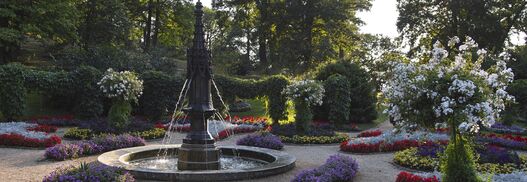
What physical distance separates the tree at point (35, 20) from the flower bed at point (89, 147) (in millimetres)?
14614

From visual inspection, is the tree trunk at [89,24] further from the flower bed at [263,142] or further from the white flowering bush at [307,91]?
the flower bed at [263,142]

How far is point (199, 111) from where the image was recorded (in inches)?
429

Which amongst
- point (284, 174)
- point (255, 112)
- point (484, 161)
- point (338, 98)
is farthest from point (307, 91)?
point (255, 112)

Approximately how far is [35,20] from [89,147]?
56.3 feet

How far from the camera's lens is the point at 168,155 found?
44.3 ft

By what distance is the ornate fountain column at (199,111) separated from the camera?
426 inches

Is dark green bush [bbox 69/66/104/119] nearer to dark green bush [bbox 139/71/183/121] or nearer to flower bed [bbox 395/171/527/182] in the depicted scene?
dark green bush [bbox 139/71/183/121]

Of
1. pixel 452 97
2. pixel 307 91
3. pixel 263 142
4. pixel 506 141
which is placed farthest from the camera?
pixel 307 91

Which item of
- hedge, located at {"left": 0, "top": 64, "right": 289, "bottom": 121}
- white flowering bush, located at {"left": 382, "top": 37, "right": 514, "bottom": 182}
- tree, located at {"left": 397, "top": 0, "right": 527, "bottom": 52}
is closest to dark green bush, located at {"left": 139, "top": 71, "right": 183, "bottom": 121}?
hedge, located at {"left": 0, "top": 64, "right": 289, "bottom": 121}

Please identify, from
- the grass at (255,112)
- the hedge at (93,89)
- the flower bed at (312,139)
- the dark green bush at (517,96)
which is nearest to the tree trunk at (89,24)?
the hedge at (93,89)

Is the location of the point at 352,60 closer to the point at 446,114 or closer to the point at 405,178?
the point at 405,178

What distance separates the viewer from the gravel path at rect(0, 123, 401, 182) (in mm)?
10219

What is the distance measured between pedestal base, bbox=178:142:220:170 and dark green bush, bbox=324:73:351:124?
13.1 m

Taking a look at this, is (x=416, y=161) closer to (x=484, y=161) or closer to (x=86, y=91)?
(x=484, y=161)
